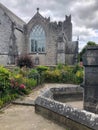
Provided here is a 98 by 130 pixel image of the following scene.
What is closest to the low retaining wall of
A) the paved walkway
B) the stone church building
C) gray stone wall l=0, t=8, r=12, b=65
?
the paved walkway

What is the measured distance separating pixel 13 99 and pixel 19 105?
3.43 ft

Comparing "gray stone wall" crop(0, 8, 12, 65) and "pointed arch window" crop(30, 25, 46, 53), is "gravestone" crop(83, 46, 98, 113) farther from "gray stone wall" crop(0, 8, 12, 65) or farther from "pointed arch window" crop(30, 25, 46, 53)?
"pointed arch window" crop(30, 25, 46, 53)

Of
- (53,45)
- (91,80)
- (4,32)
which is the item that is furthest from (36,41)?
(91,80)

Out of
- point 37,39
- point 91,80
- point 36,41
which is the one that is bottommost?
point 91,80

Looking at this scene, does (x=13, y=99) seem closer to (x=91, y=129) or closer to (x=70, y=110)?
(x=70, y=110)

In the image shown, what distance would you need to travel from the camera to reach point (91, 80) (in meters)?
6.89

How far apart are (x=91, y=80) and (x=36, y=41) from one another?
39.6 m

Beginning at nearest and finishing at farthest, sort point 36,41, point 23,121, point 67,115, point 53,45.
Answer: point 67,115
point 23,121
point 53,45
point 36,41

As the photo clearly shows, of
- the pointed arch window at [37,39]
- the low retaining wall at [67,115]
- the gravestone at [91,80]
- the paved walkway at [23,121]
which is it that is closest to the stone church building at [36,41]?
the pointed arch window at [37,39]

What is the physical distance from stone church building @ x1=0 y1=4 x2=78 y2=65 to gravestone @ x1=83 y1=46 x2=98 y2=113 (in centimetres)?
3508

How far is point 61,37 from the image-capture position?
4369cm

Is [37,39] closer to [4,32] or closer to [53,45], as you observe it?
[53,45]

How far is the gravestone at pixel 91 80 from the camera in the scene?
6777 millimetres

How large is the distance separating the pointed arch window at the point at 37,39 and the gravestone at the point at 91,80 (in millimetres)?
38844
